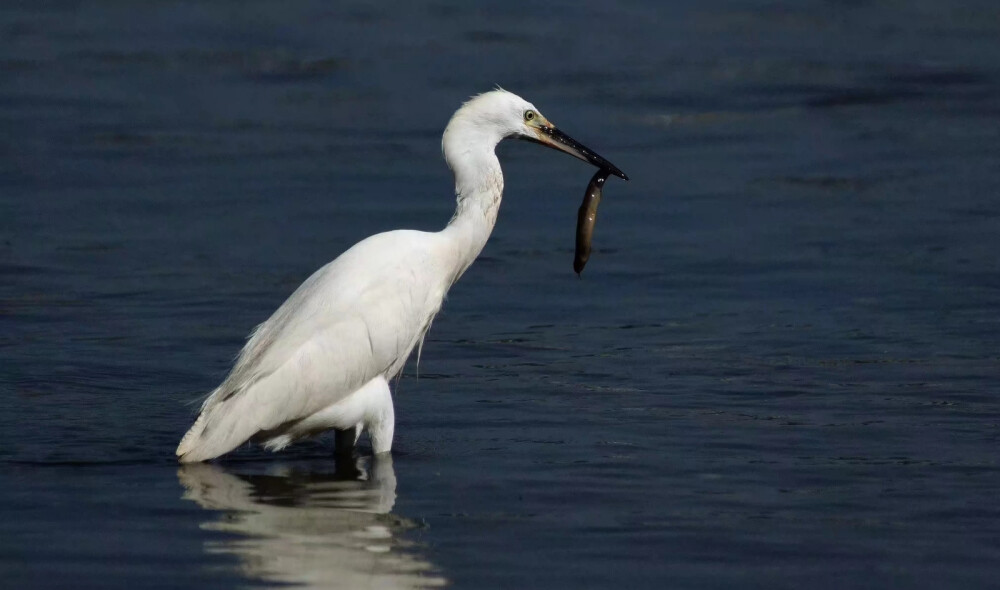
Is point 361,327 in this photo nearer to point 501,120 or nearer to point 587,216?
point 501,120

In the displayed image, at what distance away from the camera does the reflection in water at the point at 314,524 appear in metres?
6.00

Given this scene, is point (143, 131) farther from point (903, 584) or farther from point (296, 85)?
point (903, 584)

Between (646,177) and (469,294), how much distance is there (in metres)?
3.49

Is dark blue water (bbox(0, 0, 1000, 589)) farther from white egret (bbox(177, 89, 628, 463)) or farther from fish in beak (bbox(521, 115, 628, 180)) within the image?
fish in beak (bbox(521, 115, 628, 180))

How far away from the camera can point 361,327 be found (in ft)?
25.5

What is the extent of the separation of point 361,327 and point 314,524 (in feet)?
4.38

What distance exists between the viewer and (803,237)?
40.7 ft

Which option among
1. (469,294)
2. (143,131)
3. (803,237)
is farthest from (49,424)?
(143,131)

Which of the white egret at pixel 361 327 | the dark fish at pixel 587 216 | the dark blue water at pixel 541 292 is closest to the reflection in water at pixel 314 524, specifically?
the dark blue water at pixel 541 292

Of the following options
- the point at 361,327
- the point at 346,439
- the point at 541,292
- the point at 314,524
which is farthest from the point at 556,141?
the point at 541,292

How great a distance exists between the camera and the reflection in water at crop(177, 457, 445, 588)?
6.00 m

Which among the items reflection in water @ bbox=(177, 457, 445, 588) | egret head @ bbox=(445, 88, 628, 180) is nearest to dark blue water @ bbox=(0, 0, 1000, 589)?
reflection in water @ bbox=(177, 457, 445, 588)

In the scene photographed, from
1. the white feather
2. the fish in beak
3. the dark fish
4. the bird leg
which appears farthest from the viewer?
the dark fish

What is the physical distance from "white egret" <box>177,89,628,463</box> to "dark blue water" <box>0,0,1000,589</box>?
22 centimetres
